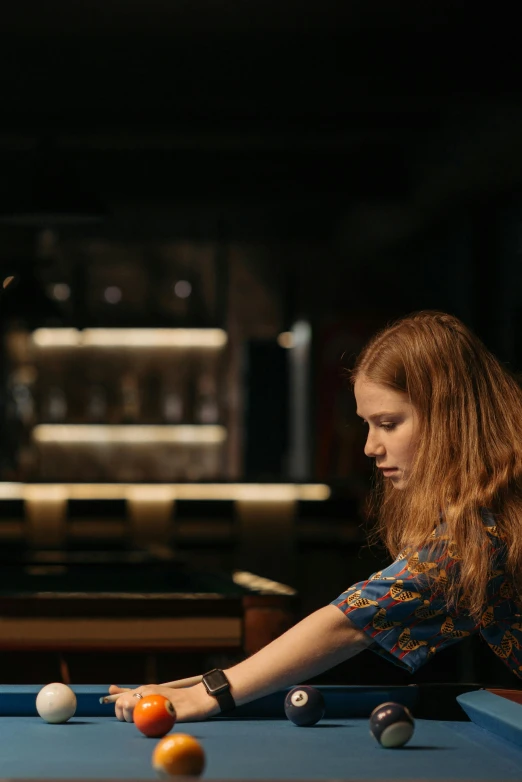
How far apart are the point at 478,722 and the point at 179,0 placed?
4113mm

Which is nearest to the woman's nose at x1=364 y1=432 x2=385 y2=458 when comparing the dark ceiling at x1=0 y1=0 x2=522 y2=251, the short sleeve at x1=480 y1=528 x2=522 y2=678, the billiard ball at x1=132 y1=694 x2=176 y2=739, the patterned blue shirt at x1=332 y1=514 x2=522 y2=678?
the patterned blue shirt at x1=332 y1=514 x2=522 y2=678

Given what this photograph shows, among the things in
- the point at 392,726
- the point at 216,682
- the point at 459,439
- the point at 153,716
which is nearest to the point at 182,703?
the point at 216,682

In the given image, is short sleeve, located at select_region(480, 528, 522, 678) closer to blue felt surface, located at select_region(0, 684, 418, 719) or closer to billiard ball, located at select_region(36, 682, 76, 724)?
blue felt surface, located at select_region(0, 684, 418, 719)

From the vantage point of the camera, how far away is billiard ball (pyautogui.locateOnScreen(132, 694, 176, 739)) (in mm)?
1647

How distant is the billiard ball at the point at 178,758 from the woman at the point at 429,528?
1.55 feet

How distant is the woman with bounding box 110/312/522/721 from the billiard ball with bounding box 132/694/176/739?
125 millimetres

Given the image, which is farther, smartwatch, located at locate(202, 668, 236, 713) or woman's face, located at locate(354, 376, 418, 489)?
woman's face, located at locate(354, 376, 418, 489)

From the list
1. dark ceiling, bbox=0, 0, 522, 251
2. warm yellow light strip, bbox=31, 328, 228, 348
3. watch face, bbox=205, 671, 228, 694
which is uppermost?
dark ceiling, bbox=0, 0, 522, 251

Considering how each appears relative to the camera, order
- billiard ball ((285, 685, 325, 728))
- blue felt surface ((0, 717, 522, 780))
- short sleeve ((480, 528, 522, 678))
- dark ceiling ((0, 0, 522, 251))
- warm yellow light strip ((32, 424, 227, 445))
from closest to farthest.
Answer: blue felt surface ((0, 717, 522, 780)), billiard ball ((285, 685, 325, 728)), short sleeve ((480, 528, 522, 678)), dark ceiling ((0, 0, 522, 251)), warm yellow light strip ((32, 424, 227, 445))

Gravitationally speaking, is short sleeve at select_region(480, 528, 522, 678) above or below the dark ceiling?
below

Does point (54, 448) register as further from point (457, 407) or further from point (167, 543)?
point (457, 407)

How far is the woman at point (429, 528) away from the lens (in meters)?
1.81

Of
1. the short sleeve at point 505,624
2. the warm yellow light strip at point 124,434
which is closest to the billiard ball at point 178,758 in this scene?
the short sleeve at point 505,624

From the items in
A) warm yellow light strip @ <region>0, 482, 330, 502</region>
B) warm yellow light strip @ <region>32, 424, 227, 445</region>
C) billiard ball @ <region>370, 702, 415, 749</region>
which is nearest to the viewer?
billiard ball @ <region>370, 702, 415, 749</region>
